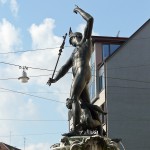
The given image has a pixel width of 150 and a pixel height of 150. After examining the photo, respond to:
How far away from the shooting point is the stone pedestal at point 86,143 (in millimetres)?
11242

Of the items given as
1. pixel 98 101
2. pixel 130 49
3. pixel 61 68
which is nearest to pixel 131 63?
pixel 130 49

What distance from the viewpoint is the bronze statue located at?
12.2 meters

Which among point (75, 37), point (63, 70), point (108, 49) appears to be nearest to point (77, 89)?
point (63, 70)

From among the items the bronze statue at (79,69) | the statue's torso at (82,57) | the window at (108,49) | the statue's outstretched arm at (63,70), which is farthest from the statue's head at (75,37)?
the window at (108,49)

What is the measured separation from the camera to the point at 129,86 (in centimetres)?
4475

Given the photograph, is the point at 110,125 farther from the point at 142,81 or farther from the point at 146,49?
the point at 146,49

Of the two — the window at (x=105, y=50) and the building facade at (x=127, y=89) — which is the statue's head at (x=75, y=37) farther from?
the window at (x=105, y=50)

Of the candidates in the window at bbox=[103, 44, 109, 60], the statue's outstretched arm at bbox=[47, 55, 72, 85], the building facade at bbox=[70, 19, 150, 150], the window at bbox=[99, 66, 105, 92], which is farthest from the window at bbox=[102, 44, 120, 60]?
the statue's outstretched arm at bbox=[47, 55, 72, 85]

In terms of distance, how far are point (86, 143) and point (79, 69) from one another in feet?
6.94

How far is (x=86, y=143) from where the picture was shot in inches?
444

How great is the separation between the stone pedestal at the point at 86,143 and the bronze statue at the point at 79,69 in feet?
1.10

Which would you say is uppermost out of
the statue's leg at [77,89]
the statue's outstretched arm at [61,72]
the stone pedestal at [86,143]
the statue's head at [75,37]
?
the statue's head at [75,37]

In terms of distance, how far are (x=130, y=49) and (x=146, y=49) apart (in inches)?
56.7

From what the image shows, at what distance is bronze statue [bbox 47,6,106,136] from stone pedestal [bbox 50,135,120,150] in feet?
1.10
